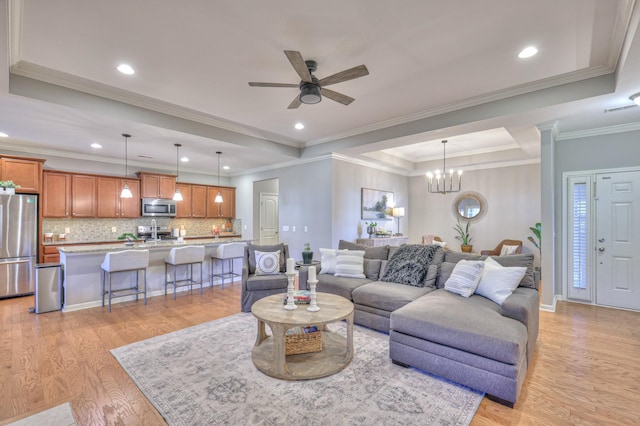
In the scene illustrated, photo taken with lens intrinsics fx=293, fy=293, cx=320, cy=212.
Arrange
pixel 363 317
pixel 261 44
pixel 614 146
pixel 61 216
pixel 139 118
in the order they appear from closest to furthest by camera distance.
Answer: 1. pixel 261 44
2. pixel 363 317
3. pixel 139 118
4. pixel 614 146
5. pixel 61 216

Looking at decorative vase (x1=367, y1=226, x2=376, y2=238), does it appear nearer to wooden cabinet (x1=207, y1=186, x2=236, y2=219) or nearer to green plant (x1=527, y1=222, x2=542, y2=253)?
green plant (x1=527, y1=222, x2=542, y2=253)

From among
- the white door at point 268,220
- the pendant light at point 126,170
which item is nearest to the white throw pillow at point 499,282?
the pendant light at point 126,170

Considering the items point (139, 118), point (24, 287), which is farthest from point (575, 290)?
point (24, 287)

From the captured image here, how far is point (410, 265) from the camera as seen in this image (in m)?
3.70

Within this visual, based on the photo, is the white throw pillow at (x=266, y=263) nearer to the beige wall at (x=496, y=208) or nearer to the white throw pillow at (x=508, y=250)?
the white throw pillow at (x=508, y=250)

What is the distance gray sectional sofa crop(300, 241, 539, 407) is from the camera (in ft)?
6.94

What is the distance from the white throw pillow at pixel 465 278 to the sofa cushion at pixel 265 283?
2169mm

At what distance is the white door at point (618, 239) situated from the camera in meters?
4.23

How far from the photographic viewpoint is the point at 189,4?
2.15 meters

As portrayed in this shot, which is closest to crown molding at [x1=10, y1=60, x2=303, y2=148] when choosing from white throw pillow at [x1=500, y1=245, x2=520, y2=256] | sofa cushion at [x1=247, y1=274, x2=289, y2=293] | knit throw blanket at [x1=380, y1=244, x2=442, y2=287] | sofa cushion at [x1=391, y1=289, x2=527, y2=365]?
sofa cushion at [x1=247, y1=274, x2=289, y2=293]

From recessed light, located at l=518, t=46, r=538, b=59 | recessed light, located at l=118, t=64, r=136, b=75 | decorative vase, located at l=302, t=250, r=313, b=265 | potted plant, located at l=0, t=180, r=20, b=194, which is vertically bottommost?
decorative vase, located at l=302, t=250, r=313, b=265

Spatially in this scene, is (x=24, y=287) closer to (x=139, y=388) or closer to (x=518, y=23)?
(x=139, y=388)

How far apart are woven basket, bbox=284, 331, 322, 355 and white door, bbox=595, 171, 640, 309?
182 inches

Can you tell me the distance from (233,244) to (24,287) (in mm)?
3523
